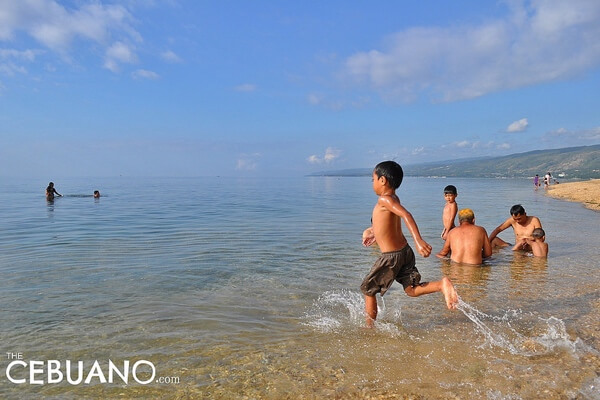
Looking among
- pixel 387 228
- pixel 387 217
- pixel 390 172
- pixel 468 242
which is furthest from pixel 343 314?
pixel 468 242

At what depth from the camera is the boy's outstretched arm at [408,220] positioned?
4.33m

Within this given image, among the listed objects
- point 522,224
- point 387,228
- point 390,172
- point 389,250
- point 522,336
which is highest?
point 390,172

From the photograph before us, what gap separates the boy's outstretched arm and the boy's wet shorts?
472 mm

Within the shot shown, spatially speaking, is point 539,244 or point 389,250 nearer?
point 389,250

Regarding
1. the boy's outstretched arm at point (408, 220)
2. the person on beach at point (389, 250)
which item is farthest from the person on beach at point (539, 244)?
the boy's outstretched arm at point (408, 220)

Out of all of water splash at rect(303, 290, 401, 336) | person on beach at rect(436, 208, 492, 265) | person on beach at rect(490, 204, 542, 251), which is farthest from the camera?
person on beach at rect(490, 204, 542, 251)

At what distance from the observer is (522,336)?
476 centimetres

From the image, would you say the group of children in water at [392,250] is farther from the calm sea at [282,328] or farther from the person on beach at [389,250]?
the calm sea at [282,328]

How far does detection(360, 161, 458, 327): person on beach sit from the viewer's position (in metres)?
4.75

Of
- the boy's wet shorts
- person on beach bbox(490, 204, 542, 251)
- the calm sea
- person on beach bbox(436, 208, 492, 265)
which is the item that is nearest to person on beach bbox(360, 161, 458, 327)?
the boy's wet shorts

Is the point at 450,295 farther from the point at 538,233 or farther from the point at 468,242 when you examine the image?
the point at 538,233

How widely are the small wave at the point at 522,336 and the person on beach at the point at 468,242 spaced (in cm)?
329

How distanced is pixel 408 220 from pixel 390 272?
0.81 meters

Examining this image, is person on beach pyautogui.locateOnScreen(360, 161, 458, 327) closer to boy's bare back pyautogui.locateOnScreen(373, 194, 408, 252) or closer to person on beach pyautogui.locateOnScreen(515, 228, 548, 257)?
boy's bare back pyautogui.locateOnScreen(373, 194, 408, 252)
